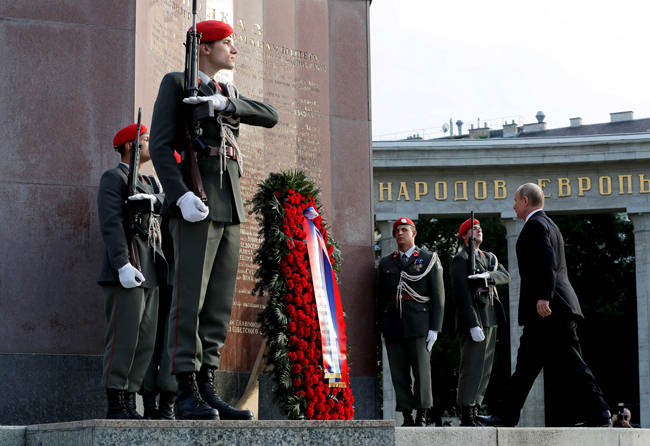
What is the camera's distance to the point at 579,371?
1037cm

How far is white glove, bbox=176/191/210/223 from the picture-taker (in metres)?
7.44

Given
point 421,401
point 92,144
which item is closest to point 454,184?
point 421,401

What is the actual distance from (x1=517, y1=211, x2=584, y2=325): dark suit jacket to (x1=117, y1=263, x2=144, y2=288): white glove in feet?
13.0

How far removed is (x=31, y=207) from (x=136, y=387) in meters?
2.61

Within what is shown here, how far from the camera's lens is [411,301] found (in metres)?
14.4

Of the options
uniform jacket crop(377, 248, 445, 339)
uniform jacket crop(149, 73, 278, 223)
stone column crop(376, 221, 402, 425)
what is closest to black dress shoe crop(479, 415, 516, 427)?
uniform jacket crop(377, 248, 445, 339)

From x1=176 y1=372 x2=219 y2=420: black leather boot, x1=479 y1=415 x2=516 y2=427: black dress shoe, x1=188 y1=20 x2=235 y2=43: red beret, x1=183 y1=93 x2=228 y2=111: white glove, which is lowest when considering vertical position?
x1=479 y1=415 x2=516 y2=427: black dress shoe

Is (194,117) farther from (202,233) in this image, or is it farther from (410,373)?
(410,373)

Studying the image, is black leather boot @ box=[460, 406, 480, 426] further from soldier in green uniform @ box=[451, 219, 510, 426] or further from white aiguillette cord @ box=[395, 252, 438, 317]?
white aiguillette cord @ box=[395, 252, 438, 317]

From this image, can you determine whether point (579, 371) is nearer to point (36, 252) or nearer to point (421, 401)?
point (421, 401)

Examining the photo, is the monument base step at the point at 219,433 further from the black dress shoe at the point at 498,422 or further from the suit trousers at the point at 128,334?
the black dress shoe at the point at 498,422

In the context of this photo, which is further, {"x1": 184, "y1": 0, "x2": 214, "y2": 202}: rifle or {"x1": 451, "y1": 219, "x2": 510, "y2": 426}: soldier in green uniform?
{"x1": 451, "y1": 219, "x2": 510, "y2": 426}: soldier in green uniform

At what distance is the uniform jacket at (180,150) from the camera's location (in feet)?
25.1

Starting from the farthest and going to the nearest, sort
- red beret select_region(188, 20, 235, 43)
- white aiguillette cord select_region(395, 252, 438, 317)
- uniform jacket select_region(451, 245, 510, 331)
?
1. uniform jacket select_region(451, 245, 510, 331)
2. white aiguillette cord select_region(395, 252, 438, 317)
3. red beret select_region(188, 20, 235, 43)
